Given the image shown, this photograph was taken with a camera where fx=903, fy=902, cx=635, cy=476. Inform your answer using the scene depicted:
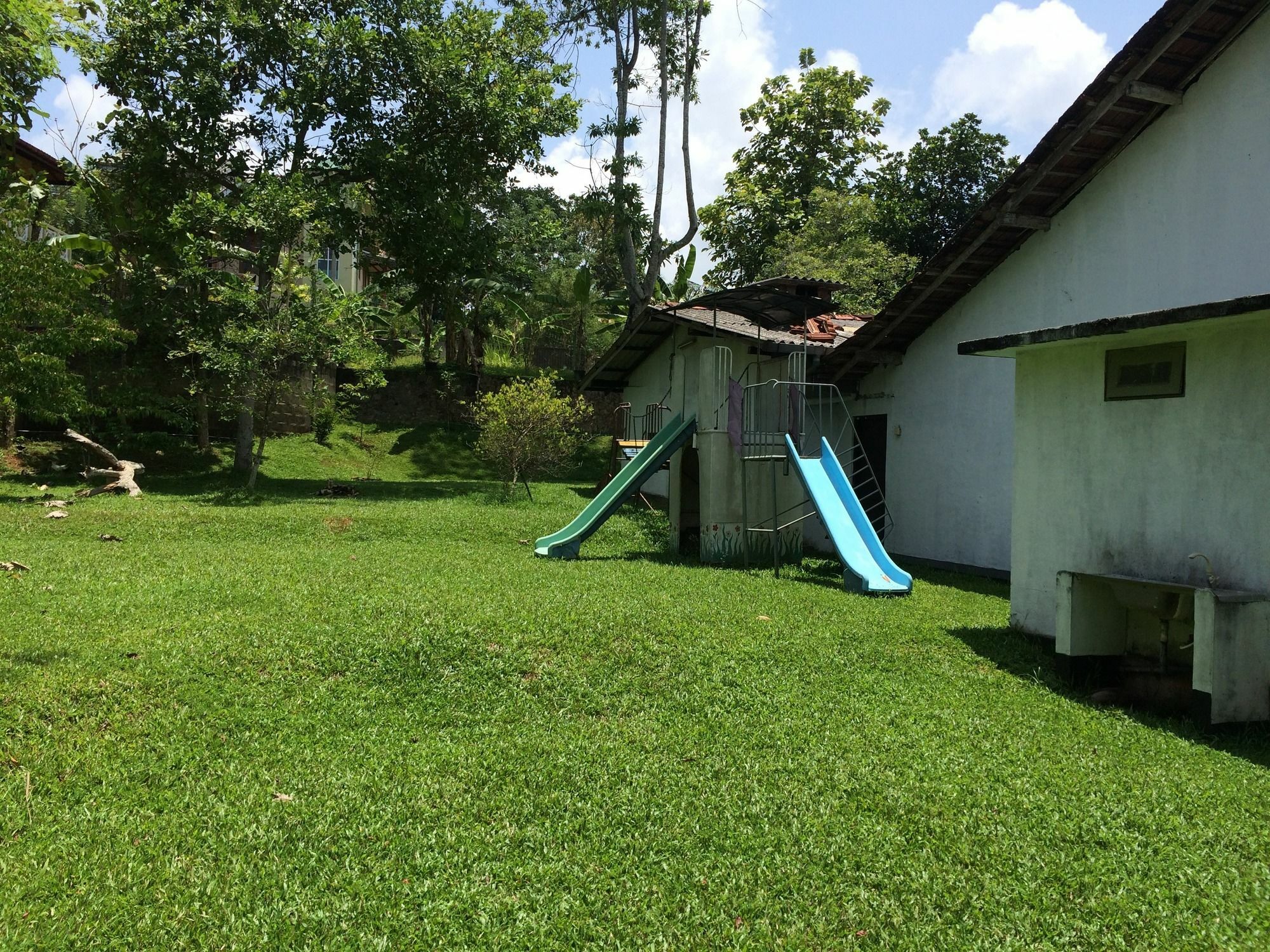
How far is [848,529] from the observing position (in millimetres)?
11383

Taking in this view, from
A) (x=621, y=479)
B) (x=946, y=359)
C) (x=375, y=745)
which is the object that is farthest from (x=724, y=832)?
(x=946, y=359)

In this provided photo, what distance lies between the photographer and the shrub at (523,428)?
734 inches

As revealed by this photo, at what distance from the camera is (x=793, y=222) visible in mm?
29719

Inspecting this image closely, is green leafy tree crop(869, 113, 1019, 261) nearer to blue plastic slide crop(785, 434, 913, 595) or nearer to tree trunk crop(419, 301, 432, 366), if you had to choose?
tree trunk crop(419, 301, 432, 366)

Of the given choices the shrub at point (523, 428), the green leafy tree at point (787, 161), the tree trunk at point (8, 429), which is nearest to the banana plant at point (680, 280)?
the green leafy tree at point (787, 161)

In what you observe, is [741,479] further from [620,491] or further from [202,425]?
[202,425]

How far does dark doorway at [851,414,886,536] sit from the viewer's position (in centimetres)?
1531

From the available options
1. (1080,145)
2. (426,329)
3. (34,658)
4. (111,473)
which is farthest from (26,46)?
(426,329)

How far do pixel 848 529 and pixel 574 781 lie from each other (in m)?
7.16

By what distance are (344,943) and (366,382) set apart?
16743 millimetres

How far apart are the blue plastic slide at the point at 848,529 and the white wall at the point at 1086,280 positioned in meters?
2.32

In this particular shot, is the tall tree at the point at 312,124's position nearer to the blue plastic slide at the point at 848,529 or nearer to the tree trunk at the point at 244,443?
the tree trunk at the point at 244,443

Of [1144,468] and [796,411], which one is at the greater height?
[796,411]

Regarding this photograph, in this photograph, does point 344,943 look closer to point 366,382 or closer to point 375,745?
point 375,745
